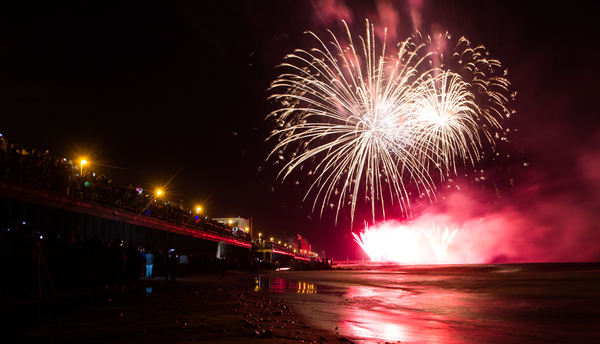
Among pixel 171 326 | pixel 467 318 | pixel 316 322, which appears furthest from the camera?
pixel 467 318

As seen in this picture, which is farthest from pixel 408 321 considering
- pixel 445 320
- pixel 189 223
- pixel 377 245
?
pixel 377 245

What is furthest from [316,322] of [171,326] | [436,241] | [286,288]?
[436,241]

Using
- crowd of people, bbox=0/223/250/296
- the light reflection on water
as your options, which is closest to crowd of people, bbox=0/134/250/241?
crowd of people, bbox=0/223/250/296

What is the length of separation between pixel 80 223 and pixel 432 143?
24.2 meters

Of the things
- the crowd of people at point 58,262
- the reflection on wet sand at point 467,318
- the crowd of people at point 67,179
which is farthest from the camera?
the crowd of people at point 67,179

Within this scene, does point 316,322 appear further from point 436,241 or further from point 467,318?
point 436,241

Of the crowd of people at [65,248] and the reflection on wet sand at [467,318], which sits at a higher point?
the crowd of people at [65,248]

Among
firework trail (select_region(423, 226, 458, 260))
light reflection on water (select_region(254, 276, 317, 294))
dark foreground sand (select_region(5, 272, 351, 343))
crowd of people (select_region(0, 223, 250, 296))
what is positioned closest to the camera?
dark foreground sand (select_region(5, 272, 351, 343))

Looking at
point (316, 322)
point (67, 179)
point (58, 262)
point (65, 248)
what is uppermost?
point (67, 179)

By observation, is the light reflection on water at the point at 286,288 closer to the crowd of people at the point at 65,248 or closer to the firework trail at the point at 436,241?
the crowd of people at the point at 65,248

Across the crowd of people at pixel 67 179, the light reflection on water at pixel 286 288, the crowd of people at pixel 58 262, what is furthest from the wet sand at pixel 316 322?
the crowd of people at pixel 67 179

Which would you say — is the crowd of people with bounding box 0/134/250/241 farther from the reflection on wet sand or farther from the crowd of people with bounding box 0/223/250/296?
the reflection on wet sand

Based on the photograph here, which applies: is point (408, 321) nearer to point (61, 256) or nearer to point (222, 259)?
point (61, 256)

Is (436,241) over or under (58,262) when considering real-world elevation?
under
